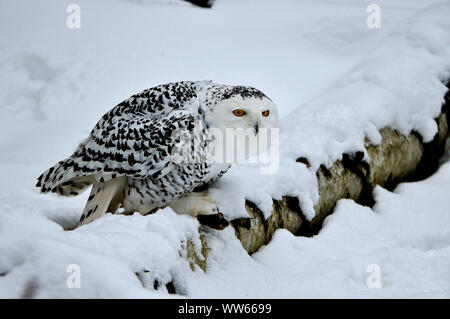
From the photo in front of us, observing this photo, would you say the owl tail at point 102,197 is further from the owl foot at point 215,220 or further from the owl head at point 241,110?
the owl head at point 241,110

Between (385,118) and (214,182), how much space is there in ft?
6.30

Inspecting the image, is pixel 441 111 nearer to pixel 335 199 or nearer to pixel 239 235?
pixel 335 199

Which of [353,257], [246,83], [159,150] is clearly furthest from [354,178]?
[246,83]

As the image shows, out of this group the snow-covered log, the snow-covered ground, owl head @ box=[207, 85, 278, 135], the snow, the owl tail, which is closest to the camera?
the snow-covered ground

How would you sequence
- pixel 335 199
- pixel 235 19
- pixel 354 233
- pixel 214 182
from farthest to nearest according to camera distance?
pixel 235 19
pixel 335 199
pixel 354 233
pixel 214 182

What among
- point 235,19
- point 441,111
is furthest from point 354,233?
point 235,19

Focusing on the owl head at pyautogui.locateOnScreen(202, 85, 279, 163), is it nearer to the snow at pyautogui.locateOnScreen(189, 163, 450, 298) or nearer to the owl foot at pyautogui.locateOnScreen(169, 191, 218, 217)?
the owl foot at pyautogui.locateOnScreen(169, 191, 218, 217)

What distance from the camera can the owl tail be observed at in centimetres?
324

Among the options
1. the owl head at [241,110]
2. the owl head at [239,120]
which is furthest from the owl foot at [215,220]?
the owl head at [241,110]

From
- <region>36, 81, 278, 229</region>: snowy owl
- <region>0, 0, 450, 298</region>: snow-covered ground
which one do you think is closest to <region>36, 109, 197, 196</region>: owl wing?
<region>36, 81, 278, 229</region>: snowy owl

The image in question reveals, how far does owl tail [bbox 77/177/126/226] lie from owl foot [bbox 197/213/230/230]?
1.78 ft

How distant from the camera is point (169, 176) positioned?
3.11 m

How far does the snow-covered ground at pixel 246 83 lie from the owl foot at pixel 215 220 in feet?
0.26
